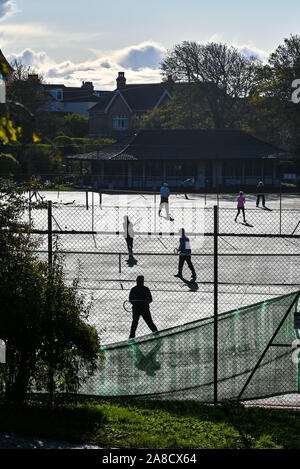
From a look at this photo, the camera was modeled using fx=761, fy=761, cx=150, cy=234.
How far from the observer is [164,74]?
75438 millimetres

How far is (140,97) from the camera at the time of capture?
3501 inches

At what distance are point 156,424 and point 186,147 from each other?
176 ft

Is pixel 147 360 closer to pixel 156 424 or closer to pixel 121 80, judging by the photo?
pixel 156 424

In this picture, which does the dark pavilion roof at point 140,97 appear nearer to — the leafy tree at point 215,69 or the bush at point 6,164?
the leafy tree at point 215,69

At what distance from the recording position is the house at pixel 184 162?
5775cm

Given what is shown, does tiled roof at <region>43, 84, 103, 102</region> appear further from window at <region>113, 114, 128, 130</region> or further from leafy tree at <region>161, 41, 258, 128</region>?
leafy tree at <region>161, 41, 258, 128</region>

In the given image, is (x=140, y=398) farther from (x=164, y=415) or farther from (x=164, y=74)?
(x=164, y=74)

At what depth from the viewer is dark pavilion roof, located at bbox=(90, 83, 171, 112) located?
87.6 meters

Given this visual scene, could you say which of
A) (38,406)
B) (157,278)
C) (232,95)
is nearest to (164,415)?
(38,406)

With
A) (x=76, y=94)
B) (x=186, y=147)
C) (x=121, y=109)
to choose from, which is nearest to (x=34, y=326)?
(x=186, y=147)

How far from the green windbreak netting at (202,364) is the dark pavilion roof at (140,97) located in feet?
259

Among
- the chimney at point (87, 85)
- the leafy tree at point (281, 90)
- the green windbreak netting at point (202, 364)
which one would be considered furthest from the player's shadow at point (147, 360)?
the chimney at point (87, 85)

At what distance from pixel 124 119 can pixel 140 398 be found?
8016 cm
